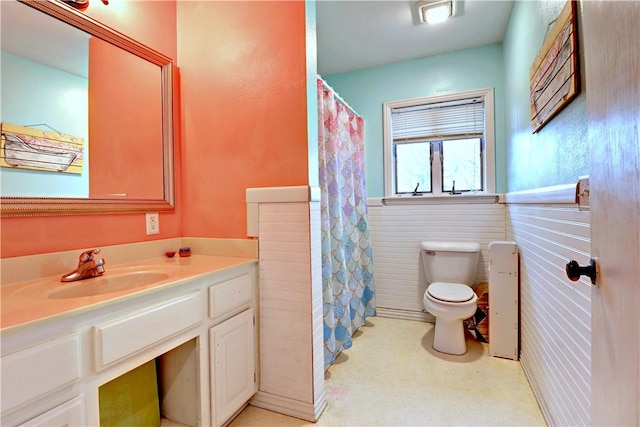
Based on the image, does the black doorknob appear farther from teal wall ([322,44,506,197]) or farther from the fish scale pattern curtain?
teal wall ([322,44,506,197])

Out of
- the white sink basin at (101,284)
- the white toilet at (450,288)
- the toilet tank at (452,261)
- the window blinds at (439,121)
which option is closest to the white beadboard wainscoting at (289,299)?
the white sink basin at (101,284)

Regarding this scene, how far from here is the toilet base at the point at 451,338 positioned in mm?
2115

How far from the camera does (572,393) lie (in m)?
1.13

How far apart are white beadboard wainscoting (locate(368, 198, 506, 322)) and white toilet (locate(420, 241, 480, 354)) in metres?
0.12

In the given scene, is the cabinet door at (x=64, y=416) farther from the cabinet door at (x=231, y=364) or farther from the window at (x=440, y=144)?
the window at (x=440, y=144)

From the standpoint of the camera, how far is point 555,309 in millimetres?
1325

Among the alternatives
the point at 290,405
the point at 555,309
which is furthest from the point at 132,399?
the point at 555,309

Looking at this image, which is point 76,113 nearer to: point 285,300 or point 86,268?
point 86,268

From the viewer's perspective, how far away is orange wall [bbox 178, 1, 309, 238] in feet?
5.07

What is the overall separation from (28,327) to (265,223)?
3.15 ft

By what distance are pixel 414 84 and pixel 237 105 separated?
1810mm

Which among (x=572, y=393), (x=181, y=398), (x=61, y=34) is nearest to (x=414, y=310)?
(x=572, y=393)

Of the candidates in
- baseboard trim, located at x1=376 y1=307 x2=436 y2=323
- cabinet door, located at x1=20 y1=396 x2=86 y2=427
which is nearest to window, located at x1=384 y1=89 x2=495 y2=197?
baseboard trim, located at x1=376 y1=307 x2=436 y2=323

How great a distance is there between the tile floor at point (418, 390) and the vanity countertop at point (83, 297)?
2.59ft
